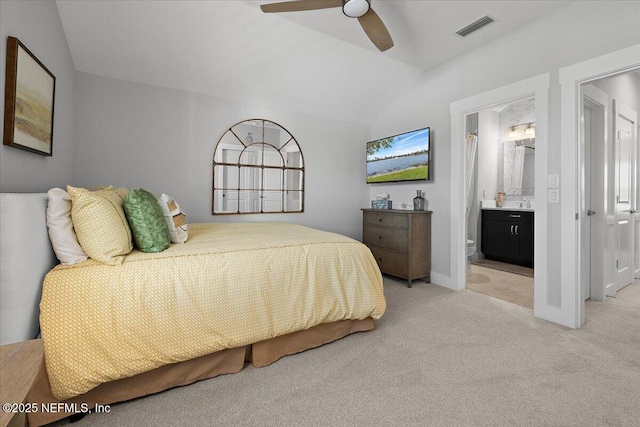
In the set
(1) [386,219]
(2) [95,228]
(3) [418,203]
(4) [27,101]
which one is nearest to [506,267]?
(3) [418,203]

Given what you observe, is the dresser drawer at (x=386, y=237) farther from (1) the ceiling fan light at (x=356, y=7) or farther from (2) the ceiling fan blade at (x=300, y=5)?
(2) the ceiling fan blade at (x=300, y=5)

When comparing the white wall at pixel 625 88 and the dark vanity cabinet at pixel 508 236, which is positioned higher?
the white wall at pixel 625 88

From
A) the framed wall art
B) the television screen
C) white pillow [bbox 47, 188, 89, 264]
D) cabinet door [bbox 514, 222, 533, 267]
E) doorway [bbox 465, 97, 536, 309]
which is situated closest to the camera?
white pillow [bbox 47, 188, 89, 264]

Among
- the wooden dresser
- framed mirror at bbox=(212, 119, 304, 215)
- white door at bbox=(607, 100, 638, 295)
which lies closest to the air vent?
white door at bbox=(607, 100, 638, 295)

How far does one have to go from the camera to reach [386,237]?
3814mm

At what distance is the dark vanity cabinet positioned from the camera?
451 cm

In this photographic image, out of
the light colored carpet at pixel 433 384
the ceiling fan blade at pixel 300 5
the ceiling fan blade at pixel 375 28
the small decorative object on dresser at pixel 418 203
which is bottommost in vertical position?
the light colored carpet at pixel 433 384

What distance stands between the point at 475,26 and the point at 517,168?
3.19 metres

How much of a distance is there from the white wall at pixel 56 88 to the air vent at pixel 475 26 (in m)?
3.44

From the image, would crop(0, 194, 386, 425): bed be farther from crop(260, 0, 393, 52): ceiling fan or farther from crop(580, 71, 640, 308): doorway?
crop(580, 71, 640, 308): doorway

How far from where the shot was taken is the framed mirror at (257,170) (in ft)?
12.0

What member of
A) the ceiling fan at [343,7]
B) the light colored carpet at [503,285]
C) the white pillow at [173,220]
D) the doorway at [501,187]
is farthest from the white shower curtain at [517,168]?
the white pillow at [173,220]

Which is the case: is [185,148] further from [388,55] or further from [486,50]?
[486,50]

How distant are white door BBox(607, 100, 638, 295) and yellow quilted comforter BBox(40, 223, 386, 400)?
3253 mm
